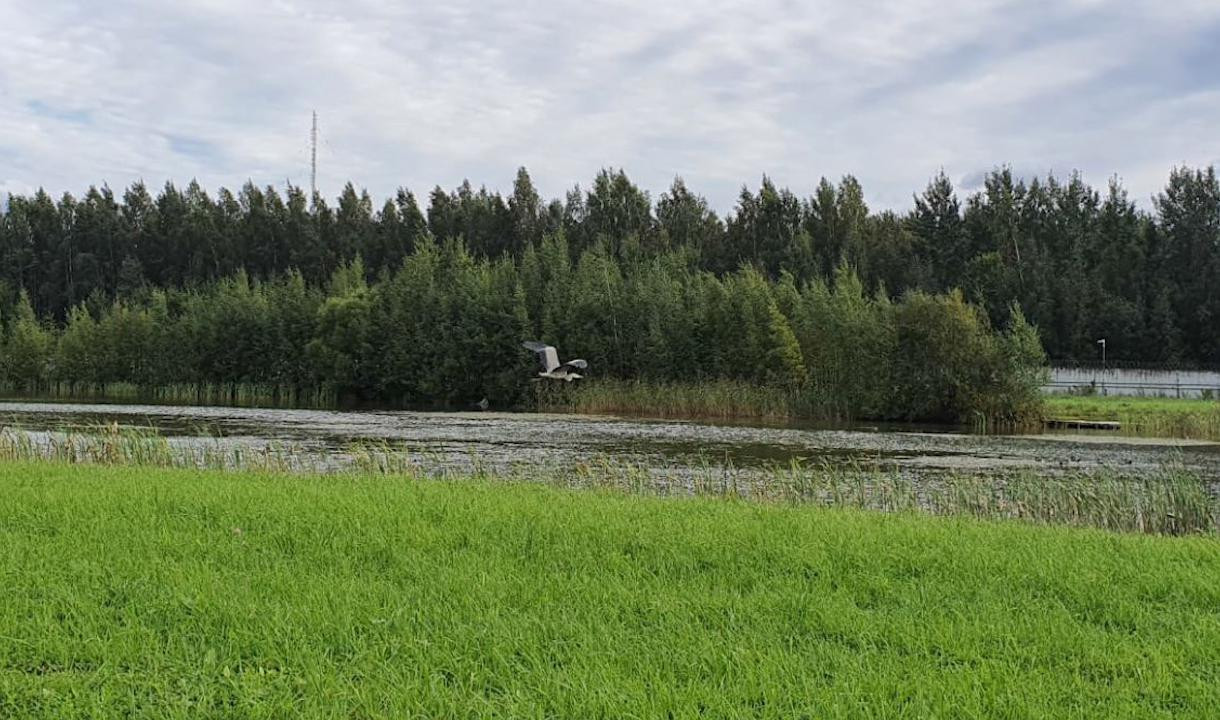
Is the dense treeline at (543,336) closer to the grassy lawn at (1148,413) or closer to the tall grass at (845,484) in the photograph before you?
the grassy lawn at (1148,413)

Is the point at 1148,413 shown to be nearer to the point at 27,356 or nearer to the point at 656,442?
the point at 656,442

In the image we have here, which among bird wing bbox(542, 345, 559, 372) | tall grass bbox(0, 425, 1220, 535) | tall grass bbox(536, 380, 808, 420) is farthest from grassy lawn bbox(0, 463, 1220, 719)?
bird wing bbox(542, 345, 559, 372)

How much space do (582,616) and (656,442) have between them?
21.4m

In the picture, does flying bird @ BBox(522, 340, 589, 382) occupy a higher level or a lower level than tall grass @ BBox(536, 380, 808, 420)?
higher

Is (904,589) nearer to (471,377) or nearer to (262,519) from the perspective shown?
(262,519)

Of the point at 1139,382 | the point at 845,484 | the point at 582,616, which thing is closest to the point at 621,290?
the point at 1139,382

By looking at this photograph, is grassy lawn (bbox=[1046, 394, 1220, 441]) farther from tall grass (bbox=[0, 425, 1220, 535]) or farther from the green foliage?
the green foliage

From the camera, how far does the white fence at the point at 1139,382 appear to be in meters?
53.2

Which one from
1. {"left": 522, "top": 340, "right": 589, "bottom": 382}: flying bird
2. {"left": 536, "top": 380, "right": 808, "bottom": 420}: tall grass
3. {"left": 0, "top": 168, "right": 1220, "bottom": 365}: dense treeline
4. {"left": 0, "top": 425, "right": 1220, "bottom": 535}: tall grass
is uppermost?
{"left": 0, "top": 168, "right": 1220, "bottom": 365}: dense treeline

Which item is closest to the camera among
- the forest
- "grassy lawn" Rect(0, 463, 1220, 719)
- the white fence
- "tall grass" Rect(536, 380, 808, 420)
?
"grassy lawn" Rect(0, 463, 1220, 719)

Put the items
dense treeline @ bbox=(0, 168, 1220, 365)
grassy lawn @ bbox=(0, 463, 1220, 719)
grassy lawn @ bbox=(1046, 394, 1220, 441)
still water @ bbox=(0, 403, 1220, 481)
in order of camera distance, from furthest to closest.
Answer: dense treeline @ bbox=(0, 168, 1220, 365), grassy lawn @ bbox=(1046, 394, 1220, 441), still water @ bbox=(0, 403, 1220, 481), grassy lawn @ bbox=(0, 463, 1220, 719)

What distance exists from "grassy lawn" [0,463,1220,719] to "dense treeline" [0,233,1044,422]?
1278 inches

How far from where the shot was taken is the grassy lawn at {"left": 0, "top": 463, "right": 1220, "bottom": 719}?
16.6ft

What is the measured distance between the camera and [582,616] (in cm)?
640
